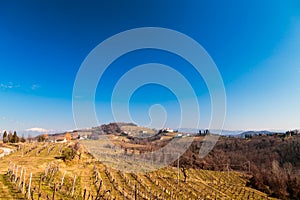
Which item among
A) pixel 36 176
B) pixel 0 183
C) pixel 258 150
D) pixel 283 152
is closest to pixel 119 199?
pixel 36 176

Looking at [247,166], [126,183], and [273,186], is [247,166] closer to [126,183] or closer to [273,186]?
[273,186]

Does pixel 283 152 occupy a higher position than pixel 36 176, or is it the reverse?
pixel 36 176

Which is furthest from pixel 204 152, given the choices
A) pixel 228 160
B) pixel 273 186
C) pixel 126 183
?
pixel 126 183

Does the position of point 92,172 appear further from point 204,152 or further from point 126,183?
point 204,152

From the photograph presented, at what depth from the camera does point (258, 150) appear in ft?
363

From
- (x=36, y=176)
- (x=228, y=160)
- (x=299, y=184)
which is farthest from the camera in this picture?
(x=228, y=160)

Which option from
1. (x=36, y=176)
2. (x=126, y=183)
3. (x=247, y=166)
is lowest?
(x=247, y=166)

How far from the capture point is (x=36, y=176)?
20609mm

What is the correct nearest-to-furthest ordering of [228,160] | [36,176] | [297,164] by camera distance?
[36,176] → [297,164] → [228,160]

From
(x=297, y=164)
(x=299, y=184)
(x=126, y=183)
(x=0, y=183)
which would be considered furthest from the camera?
(x=297, y=164)

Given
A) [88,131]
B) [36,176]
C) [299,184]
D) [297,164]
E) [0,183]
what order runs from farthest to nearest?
1. [88,131]
2. [297,164]
3. [299,184]
4. [36,176]
5. [0,183]

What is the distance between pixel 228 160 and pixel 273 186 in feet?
134

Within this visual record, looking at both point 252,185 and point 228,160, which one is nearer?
point 252,185

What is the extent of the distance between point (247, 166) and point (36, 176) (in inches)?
3404
